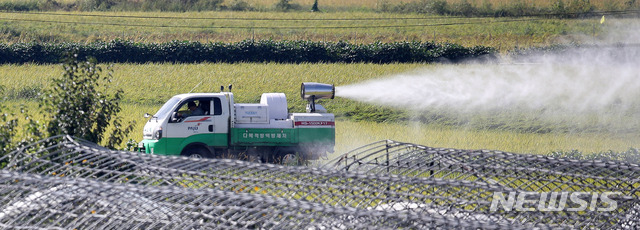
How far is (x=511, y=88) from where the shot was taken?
3266 centimetres

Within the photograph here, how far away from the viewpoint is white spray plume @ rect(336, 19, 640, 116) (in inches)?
1178

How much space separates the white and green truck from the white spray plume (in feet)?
34.2

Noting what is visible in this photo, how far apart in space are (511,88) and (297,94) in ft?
32.7

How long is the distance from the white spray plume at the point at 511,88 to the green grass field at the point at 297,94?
1813 mm

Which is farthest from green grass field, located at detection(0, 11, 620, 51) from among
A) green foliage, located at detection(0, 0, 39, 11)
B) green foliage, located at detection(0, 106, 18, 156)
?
green foliage, located at detection(0, 106, 18, 156)

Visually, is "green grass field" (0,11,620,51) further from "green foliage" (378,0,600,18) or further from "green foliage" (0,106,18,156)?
"green foliage" (0,106,18,156)

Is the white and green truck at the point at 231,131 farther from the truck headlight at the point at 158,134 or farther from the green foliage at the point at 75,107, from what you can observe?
the green foliage at the point at 75,107

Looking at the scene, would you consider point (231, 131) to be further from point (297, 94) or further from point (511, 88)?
point (511, 88)

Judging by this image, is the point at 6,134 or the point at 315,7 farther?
the point at 315,7

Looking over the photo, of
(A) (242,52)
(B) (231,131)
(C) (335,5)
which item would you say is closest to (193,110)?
(B) (231,131)

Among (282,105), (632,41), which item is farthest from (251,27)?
(282,105)

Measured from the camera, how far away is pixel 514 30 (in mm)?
52938

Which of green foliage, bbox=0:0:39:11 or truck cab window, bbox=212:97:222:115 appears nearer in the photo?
truck cab window, bbox=212:97:222:115

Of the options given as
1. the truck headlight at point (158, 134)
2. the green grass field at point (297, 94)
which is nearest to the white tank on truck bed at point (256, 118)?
the truck headlight at point (158, 134)
